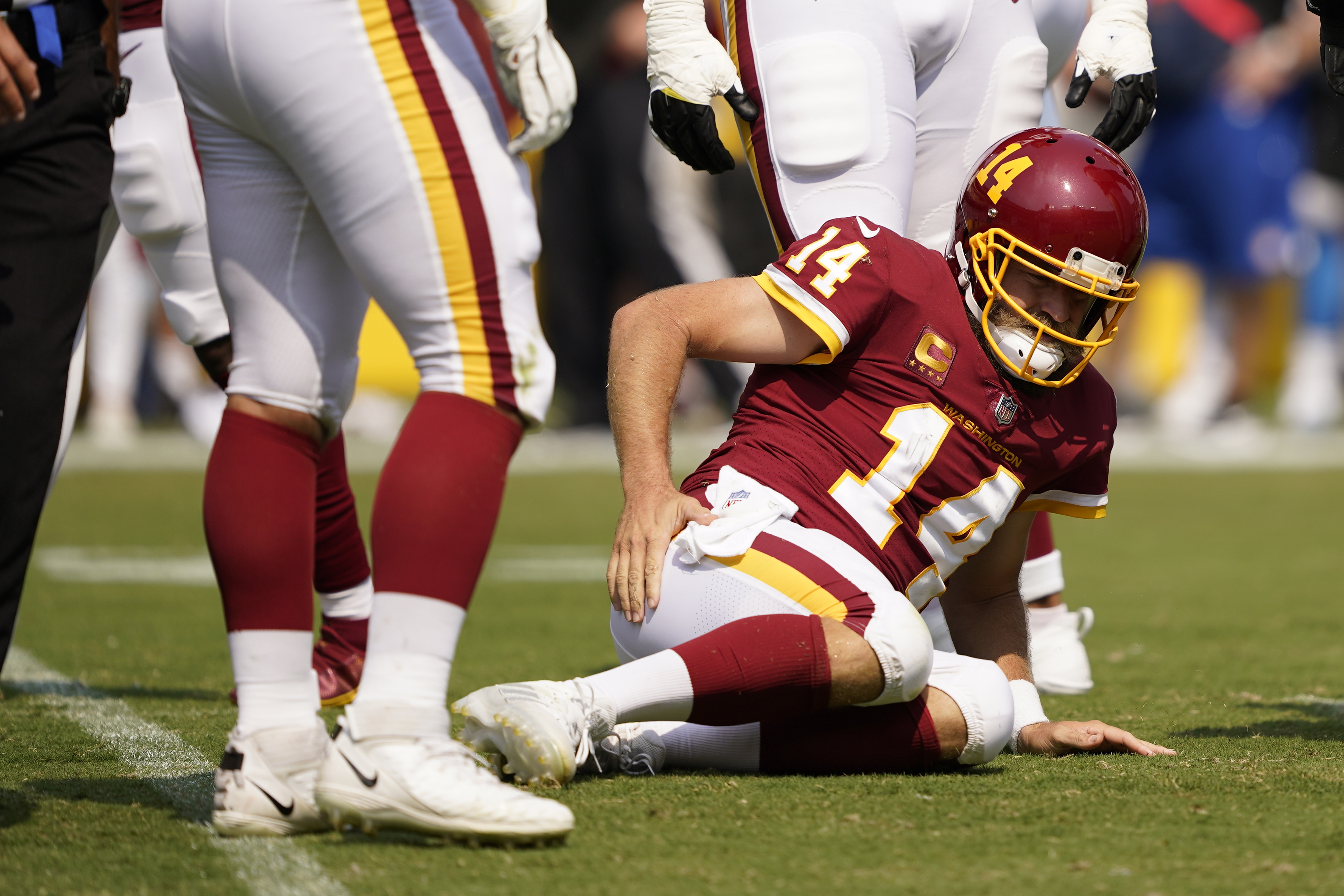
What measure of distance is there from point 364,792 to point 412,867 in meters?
0.12

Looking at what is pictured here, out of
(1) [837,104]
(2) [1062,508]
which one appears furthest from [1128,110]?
(2) [1062,508]

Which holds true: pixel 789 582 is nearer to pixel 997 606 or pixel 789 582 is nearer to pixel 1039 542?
pixel 997 606

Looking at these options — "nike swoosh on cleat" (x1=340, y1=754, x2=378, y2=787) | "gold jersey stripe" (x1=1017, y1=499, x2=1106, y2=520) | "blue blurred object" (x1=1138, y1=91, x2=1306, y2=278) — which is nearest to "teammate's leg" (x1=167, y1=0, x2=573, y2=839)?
"nike swoosh on cleat" (x1=340, y1=754, x2=378, y2=787)

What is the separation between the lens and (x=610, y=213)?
11656 mm

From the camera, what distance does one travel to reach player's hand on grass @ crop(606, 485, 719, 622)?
2709 mm

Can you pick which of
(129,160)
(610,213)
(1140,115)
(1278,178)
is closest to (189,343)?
(129,160)

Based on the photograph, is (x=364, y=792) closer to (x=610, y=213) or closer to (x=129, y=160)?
(x=129, y=160)

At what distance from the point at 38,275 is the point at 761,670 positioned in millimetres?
1281

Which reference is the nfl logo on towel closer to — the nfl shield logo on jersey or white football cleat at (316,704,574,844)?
the nfl shield logo on jersey

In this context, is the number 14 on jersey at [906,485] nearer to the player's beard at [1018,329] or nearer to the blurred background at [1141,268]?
the player's beard at [1018,329]

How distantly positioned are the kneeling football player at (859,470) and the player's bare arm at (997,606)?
5.0 inches

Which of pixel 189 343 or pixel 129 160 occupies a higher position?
pixel 129 160

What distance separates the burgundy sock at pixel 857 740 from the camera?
2717mm

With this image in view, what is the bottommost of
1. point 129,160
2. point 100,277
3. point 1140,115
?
point 100,277
